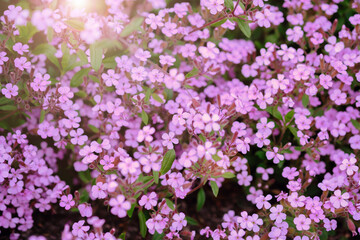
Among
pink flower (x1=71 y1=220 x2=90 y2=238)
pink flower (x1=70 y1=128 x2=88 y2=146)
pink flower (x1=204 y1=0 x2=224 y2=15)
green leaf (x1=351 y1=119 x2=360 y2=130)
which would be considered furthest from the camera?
green leaf (x1=351 y1=119 x2=360 y2=130)

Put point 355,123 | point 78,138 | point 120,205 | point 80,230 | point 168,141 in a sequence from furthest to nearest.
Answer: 1. point 355,123
2. point 78,138
3. point 168,141
4. point 80,230
5. point 120,205

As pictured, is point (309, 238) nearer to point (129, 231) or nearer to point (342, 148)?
point (342, 148)

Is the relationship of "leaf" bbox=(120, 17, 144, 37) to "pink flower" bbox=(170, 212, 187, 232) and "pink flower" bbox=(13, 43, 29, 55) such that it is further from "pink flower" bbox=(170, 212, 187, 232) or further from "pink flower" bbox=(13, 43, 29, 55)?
"pink flower" bbox=(170, 212, 187, 232)

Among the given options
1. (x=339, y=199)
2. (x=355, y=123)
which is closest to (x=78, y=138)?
→ (x=339, y=199)

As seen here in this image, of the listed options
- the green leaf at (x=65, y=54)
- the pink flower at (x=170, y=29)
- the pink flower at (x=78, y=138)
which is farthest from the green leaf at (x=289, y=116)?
the green leaf at (x=65, y=54)

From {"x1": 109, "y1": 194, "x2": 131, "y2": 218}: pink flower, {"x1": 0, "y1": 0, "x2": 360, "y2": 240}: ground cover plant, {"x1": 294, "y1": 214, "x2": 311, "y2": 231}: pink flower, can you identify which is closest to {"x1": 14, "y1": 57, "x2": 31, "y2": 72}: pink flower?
{"x1": 0, "y1": 0, "x2": 360, "y2": 240}: ground cover plant

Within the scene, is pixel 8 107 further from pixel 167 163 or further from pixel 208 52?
pixel 208 52

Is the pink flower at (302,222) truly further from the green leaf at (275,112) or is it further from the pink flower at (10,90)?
the pink flower at (10,90)
